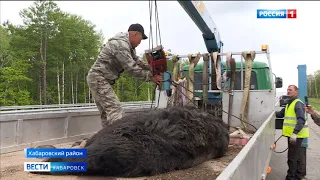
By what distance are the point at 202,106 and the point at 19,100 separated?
27744mm

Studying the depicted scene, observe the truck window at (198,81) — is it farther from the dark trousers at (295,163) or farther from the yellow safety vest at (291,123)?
the dark trousers at (295,163)

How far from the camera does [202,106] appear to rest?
19.6 feet

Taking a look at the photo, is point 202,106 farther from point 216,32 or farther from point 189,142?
point 216,32

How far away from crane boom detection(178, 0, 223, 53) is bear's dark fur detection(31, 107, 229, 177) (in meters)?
3.11

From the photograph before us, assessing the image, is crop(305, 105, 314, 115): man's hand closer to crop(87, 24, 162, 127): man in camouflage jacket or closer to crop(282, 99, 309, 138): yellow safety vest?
crop(282, 99, 309, 138): yellow safety vest

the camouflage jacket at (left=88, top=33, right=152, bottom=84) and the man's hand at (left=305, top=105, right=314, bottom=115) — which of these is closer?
the camouflage jacket at (left=88, top=33, right=152, bottom=84)

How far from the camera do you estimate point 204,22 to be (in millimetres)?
7391

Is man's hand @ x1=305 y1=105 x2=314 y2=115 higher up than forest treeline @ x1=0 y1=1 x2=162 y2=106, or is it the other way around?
forest treeline @ x1=0 y1=1 x2=162 y2=106

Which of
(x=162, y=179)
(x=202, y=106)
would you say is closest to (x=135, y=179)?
(x=162, y=179)

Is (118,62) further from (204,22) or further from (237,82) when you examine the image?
(204,22)

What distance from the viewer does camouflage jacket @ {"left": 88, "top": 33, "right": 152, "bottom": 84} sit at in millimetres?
4238

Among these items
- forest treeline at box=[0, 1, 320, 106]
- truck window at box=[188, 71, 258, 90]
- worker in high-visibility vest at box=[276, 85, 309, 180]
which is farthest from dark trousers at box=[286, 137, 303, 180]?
forest treeline at box=[0, 1, 320, 106]

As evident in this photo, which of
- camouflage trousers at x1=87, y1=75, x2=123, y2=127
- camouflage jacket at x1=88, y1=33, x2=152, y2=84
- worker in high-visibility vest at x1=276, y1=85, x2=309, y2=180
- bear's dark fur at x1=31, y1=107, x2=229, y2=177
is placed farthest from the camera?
worker in high-visibility vest at x1=276, y1=85, x2=309, y2=180

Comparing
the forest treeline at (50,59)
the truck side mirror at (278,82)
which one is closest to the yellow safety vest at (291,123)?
the truck side mirror at (278,82)
